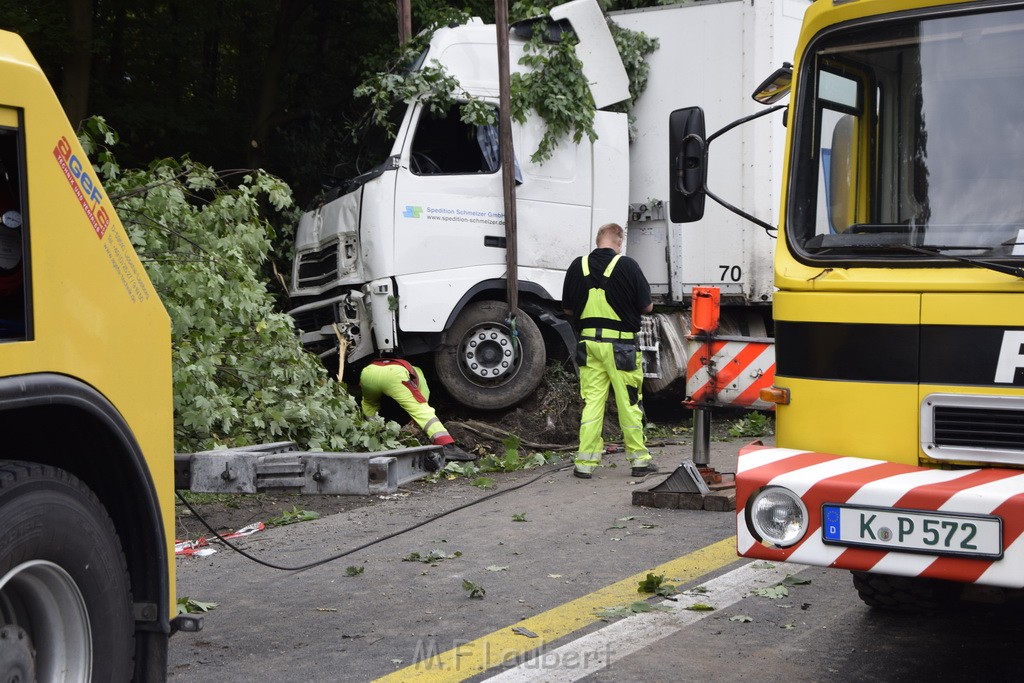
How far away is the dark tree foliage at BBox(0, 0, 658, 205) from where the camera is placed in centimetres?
1172

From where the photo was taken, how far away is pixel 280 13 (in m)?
15.0

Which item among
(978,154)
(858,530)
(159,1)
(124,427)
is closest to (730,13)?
(159,1)

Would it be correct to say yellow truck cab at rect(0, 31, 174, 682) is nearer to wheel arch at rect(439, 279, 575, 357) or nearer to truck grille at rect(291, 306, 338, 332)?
wheel arch at rect(439, 279, 575, 357)

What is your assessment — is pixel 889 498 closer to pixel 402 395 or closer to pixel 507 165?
pixel 402 395

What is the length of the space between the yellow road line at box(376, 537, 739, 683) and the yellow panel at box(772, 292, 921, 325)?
5.13 feet

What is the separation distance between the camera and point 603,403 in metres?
8.70

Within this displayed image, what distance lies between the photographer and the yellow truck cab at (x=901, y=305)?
3568 mm

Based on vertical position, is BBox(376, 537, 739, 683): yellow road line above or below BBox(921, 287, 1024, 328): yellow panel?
below

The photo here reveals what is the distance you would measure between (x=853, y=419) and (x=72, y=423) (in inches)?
98.2

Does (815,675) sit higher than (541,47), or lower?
lower

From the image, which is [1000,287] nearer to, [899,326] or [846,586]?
[899,326]

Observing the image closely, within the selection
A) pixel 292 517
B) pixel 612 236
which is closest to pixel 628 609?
pixel 292 517

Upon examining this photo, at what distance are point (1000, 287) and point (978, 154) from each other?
48cm

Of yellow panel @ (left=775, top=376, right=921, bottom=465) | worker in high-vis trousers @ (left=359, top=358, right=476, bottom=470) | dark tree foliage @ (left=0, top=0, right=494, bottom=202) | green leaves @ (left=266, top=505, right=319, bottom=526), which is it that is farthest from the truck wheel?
yellow panel @ (left=775, top=376, right=921, bottom=465)
